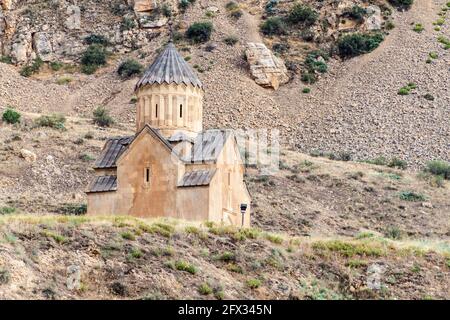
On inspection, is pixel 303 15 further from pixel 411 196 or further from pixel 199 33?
pixel 411 196

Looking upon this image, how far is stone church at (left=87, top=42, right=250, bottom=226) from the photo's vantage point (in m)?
39.2

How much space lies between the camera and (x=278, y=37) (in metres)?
79.9

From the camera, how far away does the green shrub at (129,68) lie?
2940 inches

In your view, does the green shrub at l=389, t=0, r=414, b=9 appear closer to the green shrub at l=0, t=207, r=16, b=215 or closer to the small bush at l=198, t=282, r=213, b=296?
the green shrub at l=0, t=207, r=16, b=215

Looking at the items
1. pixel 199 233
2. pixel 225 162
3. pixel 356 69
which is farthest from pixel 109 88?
pixel 199 233

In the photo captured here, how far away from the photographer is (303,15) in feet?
264

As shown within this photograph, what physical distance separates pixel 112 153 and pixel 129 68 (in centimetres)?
3413

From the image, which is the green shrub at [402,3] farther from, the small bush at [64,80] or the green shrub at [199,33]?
the small bush at [64,80]

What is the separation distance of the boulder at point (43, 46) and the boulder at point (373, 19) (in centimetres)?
1963
